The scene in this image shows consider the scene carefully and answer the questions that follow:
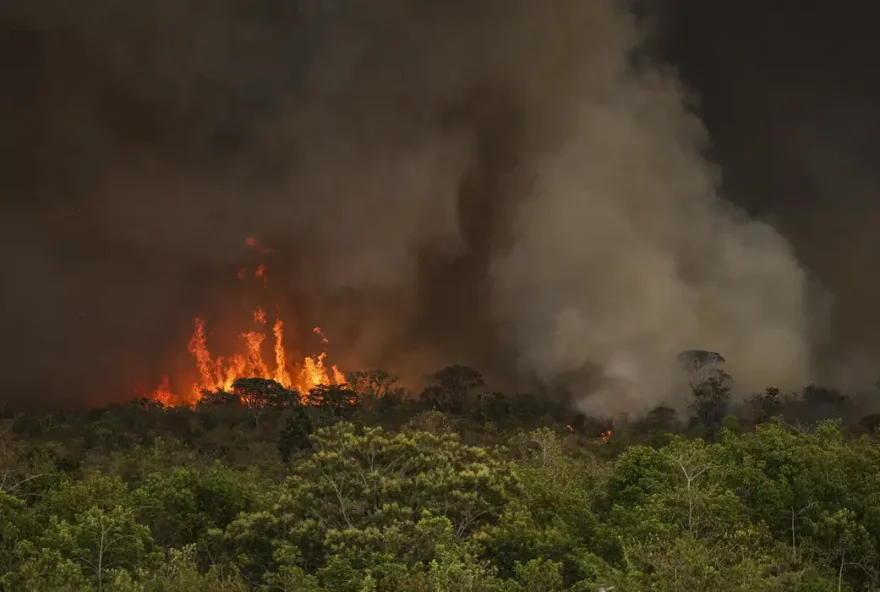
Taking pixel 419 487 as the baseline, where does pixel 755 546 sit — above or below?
below

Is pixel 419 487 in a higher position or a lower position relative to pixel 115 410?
lower

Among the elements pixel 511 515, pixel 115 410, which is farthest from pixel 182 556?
pixel 115 410

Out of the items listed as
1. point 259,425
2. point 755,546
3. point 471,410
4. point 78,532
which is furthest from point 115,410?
point 755,546

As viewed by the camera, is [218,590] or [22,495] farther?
[22,495]

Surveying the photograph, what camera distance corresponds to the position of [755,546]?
3875 cm

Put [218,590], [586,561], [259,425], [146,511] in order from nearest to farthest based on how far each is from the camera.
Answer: [218,590]
[586,561]
[146,511]
[259,425]

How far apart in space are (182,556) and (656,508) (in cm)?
2328

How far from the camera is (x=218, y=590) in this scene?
32781 mm

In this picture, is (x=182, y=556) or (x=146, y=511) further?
(x=146, y=511)

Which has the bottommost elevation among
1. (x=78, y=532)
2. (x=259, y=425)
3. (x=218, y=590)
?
(x=218, y=590)

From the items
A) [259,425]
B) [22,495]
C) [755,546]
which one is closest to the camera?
[755,546]

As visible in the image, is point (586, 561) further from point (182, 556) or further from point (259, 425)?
point (259, 425)

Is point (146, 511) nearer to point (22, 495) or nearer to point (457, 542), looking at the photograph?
point (22, 495)

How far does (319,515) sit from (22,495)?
2224cm
